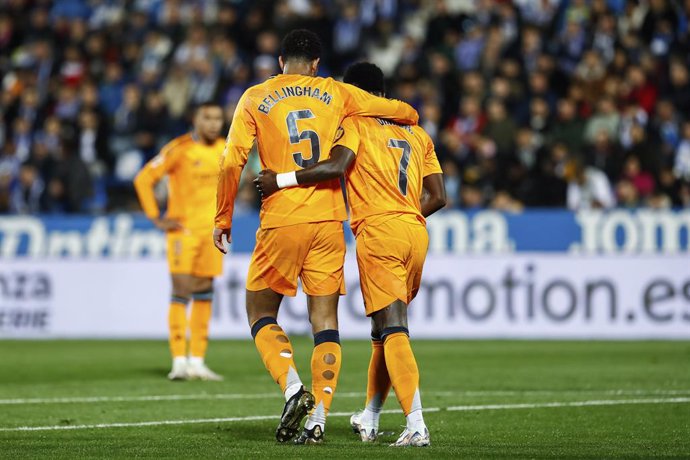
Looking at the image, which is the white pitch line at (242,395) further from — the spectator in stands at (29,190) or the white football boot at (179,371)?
the spectator in stands at (29,190)

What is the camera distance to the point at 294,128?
8.00 metres

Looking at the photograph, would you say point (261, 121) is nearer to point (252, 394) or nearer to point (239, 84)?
point (252, 394)

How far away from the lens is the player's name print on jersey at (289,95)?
314 inches

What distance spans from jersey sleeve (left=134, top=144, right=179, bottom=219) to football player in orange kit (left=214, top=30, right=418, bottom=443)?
5398 mm

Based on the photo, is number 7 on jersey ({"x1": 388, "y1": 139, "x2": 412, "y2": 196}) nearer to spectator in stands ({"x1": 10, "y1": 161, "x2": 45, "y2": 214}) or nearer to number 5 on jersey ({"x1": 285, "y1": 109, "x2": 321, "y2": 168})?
number 5 on jersey ({"x1": 285, "y1": 109, "x2": 321, "y2": 168})

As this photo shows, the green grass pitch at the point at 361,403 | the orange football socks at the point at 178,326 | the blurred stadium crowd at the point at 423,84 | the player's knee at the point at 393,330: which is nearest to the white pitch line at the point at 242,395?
the green grass pitch at the point at 361,403

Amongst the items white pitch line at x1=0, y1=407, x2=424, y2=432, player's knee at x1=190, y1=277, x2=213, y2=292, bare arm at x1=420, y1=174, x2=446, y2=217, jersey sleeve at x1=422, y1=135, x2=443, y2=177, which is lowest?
white pitch line at x1=0, y1=407, x2=424, y2=432

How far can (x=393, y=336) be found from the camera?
7.78 metres

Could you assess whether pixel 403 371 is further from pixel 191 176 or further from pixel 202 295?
pixel 191 176

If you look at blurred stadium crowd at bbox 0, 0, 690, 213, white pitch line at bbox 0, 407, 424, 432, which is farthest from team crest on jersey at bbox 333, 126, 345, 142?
blurred stadium crowd at bbox 0, 0, 690, 213

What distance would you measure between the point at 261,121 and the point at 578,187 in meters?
12.5

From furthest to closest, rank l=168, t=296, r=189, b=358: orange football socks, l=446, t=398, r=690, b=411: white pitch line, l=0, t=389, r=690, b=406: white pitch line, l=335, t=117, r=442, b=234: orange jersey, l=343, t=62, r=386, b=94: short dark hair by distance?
l=168, t=296, r=189, b=358: orange football socks < l=0, t=389, r=690, b=406: white pitch line < l=446, t=398, r=690, b=411: white pitch line < l=343, t=62, r=386, b=94: short dark hair < l=335, t=117, r=442, b=234: orange jersey

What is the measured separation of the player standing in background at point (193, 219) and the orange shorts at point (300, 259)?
505cm

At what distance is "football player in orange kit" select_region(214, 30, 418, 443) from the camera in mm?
7977
